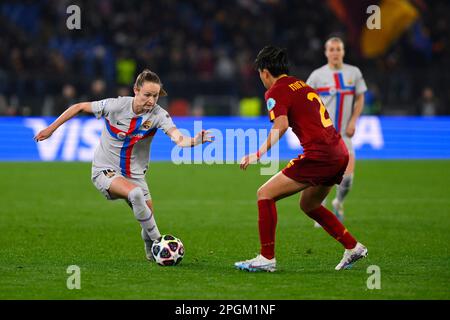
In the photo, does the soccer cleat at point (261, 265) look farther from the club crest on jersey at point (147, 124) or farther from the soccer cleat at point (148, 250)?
the club crest on jersey at point (147, 124)

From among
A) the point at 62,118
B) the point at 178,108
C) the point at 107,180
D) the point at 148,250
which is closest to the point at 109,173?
the point at 107,180

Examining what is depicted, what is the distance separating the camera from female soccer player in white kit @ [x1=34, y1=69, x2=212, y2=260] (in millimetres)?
8750

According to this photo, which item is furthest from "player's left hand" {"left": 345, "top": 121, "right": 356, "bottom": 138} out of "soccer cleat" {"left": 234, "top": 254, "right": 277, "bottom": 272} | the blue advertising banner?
the blue advertising banner

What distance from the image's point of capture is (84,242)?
10.4 metres

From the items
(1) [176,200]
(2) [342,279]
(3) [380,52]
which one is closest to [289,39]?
(3) [380,52]

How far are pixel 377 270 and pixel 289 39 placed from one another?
20306 mm

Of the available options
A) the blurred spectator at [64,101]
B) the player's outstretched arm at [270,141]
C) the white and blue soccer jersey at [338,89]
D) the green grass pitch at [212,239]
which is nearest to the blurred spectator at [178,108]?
the blurred spectator at [64,101]

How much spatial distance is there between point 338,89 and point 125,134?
393cm

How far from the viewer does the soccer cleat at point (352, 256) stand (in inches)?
333

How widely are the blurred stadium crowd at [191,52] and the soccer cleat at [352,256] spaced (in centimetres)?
1459

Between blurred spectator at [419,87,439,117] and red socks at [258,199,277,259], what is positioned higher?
blurred spectator at [419,87,439,117]

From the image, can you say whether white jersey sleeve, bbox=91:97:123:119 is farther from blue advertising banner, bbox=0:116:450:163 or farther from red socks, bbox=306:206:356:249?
blue advertising banner, bbox=0:116:450:163

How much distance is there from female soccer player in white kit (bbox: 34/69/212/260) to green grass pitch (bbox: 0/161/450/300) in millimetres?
618

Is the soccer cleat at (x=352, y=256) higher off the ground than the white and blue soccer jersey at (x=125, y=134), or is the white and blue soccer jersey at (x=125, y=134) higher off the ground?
the white and blue soccer jersey at (x=125, y=134)
